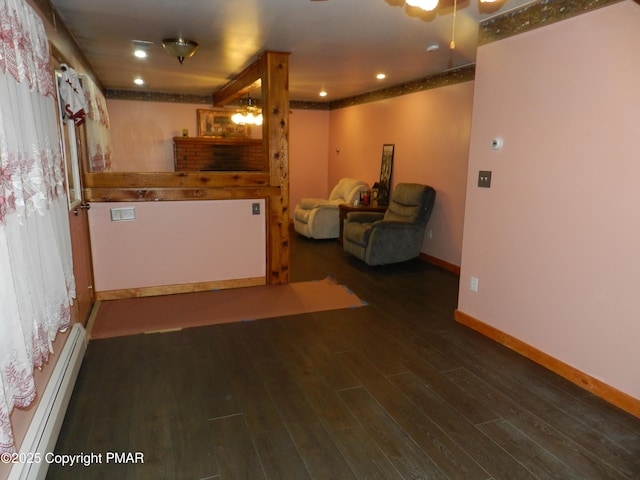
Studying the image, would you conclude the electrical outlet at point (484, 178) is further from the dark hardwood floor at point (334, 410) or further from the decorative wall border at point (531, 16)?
the dark hardwood floor at point (334, 410)

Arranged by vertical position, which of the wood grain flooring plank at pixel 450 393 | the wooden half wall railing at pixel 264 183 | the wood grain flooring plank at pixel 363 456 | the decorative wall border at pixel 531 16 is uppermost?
the decorative wall border at pixel 531 16

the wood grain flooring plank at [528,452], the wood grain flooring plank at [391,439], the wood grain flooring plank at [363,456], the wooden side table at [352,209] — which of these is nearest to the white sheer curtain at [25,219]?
the wood grain flooring plank at [363,456]

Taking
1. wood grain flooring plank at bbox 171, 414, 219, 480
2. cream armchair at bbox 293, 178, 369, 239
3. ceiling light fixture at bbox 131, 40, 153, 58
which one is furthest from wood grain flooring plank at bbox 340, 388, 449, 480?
cream armchair at bbox 293, 178, 369, 239

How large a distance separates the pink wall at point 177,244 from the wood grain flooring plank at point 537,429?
98.2 inches

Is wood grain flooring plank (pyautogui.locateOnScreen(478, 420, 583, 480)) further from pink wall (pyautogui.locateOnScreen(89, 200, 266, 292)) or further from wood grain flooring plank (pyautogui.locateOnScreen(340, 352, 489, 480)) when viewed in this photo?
pink wall (pyautogui.locateOnScreen(89, 200, 266, 292))

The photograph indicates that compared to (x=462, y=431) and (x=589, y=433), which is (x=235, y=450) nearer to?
(x=462, y=431)

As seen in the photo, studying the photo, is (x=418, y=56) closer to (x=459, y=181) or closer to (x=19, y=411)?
(x=459, y=181)

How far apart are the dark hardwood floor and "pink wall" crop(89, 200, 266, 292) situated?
40.4 inches

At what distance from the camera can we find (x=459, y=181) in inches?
191

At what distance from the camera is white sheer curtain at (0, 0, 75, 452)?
1326 millimetres

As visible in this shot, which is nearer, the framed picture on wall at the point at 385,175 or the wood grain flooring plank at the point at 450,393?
Result: the wood grain flooring plank at the point at 450,393

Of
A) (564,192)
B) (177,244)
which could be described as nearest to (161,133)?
(177,244)

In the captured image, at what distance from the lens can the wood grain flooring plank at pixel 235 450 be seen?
1792 millimetres

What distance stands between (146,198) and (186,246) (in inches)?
23.5
